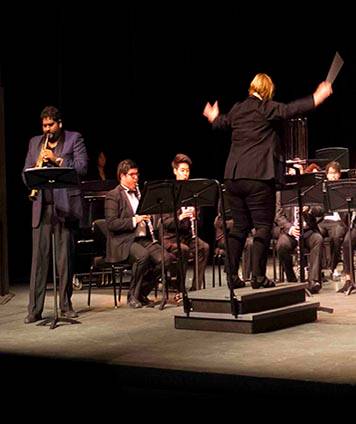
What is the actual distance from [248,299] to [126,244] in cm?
177

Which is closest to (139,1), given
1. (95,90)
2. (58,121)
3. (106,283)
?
(95,90)

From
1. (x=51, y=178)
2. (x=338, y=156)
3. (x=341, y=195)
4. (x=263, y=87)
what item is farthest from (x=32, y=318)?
(x=338, y=156)

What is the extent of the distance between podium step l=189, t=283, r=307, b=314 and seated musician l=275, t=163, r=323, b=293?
165 cm

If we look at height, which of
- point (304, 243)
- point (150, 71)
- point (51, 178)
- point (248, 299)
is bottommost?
point (248, 299)

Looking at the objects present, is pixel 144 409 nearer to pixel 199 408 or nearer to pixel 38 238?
pixel 199 408

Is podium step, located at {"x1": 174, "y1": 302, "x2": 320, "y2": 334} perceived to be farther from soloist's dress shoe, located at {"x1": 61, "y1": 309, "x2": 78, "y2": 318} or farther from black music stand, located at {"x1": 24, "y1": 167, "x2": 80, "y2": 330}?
black music stand, located at {"x1": 24, "y1": 167, "x2": 80, "y2": 330}

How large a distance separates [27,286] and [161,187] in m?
3.51

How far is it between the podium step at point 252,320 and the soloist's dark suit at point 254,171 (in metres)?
0.36

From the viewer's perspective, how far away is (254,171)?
7270mm

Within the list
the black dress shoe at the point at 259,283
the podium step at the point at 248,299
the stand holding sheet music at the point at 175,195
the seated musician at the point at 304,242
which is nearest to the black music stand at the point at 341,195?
the seated musician at the point at 304,242

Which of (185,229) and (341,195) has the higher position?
(341,195)

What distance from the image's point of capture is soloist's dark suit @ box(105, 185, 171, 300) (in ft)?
28.2

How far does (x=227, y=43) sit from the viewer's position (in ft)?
43.0

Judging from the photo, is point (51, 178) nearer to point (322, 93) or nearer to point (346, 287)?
point (322, 93)
